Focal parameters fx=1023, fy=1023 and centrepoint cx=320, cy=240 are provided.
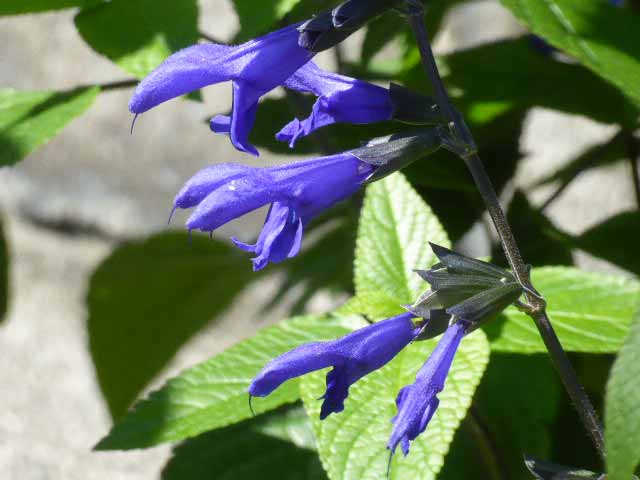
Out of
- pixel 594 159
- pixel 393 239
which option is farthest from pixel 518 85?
pixel 393 239

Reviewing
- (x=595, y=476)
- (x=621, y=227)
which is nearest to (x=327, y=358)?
(x=595, y=476)

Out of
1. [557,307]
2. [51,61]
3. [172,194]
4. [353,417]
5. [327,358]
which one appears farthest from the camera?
[51,61]

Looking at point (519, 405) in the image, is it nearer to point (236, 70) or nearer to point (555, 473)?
point (555, 473)

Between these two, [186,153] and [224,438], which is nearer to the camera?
[224,438]

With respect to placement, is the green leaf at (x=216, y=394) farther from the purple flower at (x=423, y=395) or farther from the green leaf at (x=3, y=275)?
the green leaf at (x=3, y=275)

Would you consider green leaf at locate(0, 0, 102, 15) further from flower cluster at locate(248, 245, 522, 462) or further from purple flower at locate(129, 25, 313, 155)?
flower cluster at locate(248, 245, 522, 462)

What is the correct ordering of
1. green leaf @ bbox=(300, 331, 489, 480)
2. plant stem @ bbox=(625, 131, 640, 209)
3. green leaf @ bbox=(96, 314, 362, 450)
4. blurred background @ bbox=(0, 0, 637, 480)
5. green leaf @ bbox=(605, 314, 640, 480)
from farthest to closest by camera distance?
blurred background @ bbox=(0, 0, 637, 480)
plant stem @ bbox=(625, 131, 640, 209)
green leaf @ bbox=(96, 314, 362, 450)
green leaf @ bbox=(300, 331, 489, 480)
green leaf @ bbox=(605, 314, 640, 480)

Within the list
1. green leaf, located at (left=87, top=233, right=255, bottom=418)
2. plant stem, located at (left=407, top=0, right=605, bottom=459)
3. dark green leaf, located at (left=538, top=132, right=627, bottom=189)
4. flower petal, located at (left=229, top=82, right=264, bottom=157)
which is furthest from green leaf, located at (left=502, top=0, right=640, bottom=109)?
green leaf, located at (left=87, top=233, right=255, bottom=418)

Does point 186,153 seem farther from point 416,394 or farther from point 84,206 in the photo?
point 416,394
